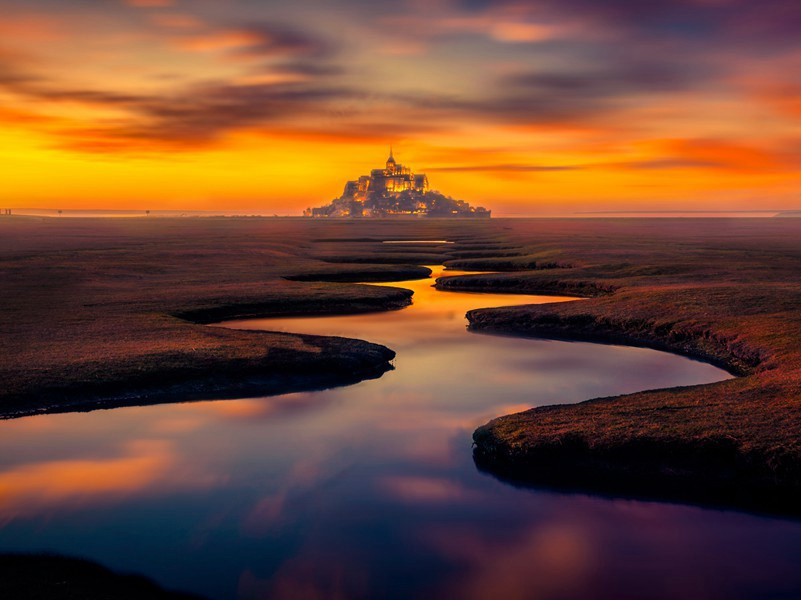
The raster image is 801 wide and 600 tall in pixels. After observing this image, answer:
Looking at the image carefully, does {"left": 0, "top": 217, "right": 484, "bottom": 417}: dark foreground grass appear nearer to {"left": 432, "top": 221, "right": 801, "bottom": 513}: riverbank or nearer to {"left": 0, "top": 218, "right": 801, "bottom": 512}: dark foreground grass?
{"left": 0, "top": 218, "right": 801, "bottom": 512}: dark foreground grass

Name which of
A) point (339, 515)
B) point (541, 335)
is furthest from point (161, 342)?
point (541, 335)

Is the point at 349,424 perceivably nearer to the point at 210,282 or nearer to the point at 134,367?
the point at 134,367

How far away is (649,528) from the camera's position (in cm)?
1573

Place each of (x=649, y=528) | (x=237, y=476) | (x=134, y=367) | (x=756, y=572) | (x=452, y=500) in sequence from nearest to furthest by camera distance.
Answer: (x=756, y=572)
(x=649, y=528)
(x=452, y=500)
(x=237, y=476)
(x=134, y=367)

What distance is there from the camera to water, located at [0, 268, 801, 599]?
14.0m

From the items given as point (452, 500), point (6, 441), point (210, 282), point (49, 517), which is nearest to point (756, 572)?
point (452, 500)

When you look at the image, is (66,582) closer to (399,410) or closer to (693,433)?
(399,410)

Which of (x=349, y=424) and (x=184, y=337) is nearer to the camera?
(x=349, y=424)

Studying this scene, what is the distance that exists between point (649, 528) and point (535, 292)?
142ft

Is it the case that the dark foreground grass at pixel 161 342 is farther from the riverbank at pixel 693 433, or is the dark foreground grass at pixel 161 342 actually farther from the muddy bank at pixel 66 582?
the riverbank at pixel 693 433

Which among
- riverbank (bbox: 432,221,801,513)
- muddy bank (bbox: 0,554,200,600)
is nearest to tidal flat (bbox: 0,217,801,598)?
riverbank (bbox: 432,221,801,513)

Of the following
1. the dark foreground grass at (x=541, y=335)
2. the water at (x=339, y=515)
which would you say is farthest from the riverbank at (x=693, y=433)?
the water at (x=339, y=515)

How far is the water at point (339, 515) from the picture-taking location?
14000 mm

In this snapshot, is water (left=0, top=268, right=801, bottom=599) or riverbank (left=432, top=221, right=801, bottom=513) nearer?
water (left=0, top=268, right=801, bottom=599)
